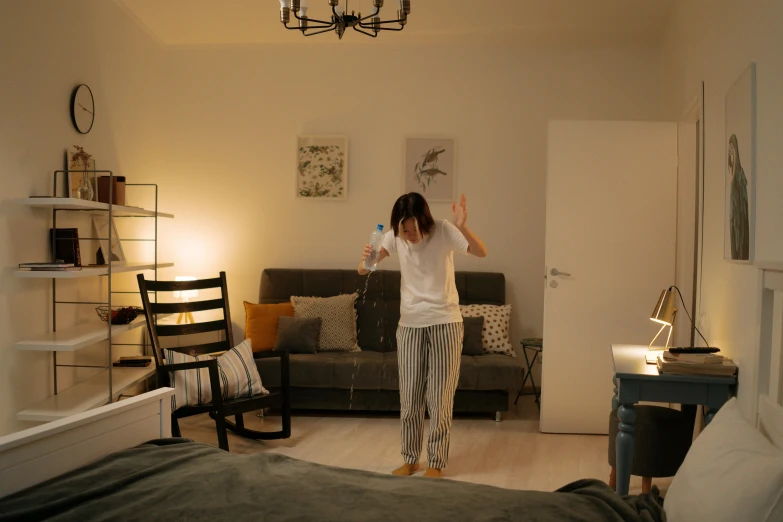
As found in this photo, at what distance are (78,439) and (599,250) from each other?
332 cm

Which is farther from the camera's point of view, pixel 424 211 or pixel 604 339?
pixel 604 339

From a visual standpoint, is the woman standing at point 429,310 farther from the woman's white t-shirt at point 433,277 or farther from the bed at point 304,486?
the bed at point 304,486

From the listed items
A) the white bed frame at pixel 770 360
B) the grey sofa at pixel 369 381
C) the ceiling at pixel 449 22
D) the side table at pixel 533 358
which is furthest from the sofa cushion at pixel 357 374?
the white bed frame at pixel 770 360

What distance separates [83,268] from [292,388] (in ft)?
5.39

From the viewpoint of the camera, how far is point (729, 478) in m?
1.64

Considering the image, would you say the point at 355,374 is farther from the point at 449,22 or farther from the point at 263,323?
the point at 449,22

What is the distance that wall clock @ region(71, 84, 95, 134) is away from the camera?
4172mm

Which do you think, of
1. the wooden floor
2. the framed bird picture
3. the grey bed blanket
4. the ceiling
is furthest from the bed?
the framed bird picture

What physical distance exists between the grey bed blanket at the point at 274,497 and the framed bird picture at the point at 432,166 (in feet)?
12.1

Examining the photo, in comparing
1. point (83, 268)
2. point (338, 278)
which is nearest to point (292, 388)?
point (338, 278)

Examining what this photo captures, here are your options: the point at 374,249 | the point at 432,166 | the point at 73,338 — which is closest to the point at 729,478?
the point at 374,249

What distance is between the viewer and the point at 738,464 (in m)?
1.67

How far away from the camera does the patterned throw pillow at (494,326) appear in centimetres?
514

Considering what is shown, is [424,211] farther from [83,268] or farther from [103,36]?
[103,36]
